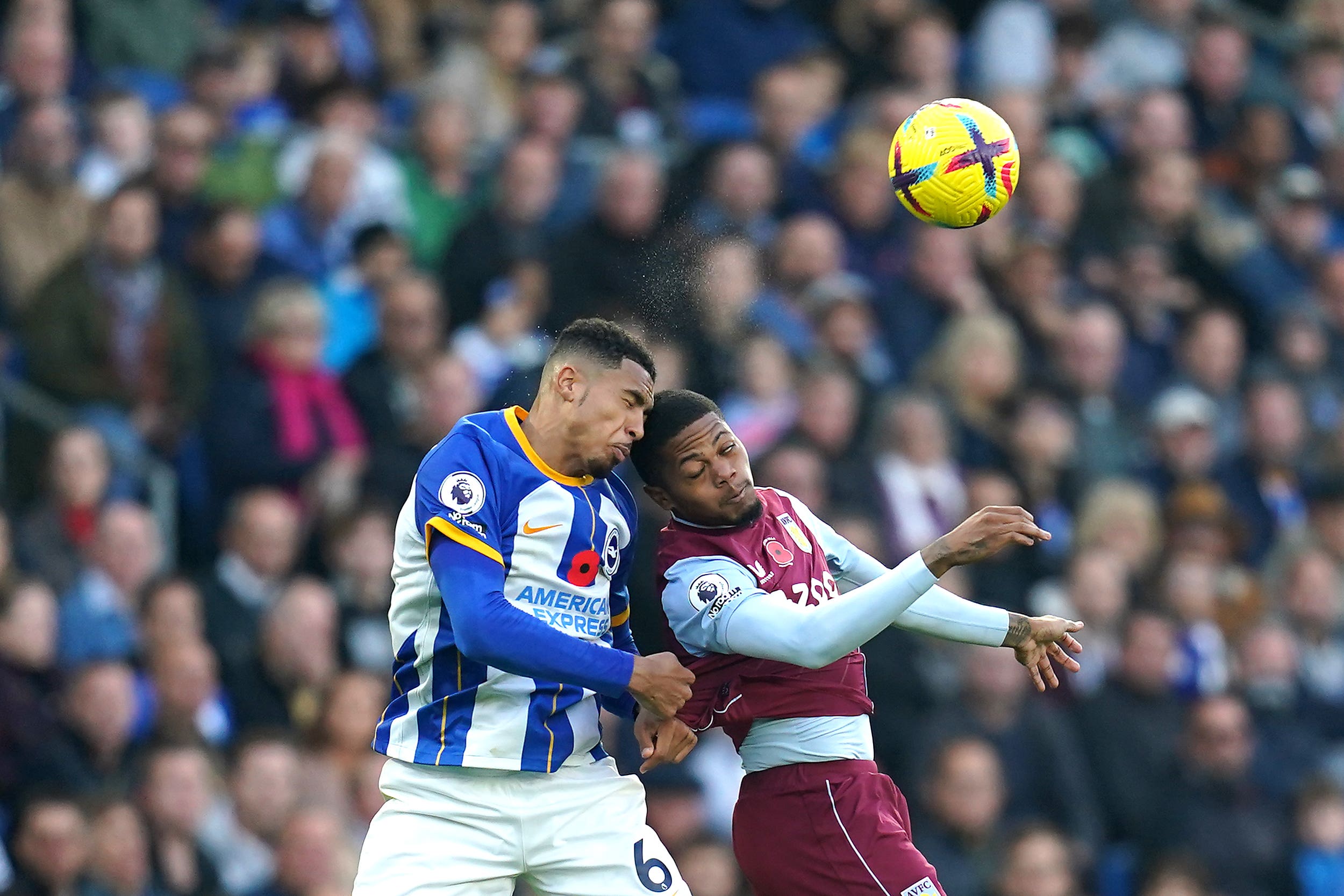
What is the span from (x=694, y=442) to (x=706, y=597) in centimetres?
46

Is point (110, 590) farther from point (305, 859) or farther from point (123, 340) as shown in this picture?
point (305, 859)

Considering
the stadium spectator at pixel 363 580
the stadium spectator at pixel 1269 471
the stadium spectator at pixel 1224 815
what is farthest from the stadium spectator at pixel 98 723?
the stadium spectator at pixel 1269 471

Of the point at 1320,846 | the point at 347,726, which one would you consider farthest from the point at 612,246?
the point at 1320,846

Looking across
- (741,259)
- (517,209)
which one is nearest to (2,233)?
(517,209)

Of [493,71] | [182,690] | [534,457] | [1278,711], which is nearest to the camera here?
[534,457]

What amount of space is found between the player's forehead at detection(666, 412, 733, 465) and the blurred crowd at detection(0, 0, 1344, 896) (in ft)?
5.23

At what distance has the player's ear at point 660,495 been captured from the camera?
587cm

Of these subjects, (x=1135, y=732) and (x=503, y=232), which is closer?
(x=1135, y=732)

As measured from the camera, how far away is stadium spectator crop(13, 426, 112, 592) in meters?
8.91

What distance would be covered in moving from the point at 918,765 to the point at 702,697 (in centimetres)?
403

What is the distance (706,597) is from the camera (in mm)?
5633

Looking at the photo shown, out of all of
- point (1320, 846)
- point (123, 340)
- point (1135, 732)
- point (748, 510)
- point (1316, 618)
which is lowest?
point (1320, 846)

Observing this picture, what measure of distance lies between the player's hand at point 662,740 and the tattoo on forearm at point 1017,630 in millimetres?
1008

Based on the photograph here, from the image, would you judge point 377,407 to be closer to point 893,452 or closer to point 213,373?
point 213,373
